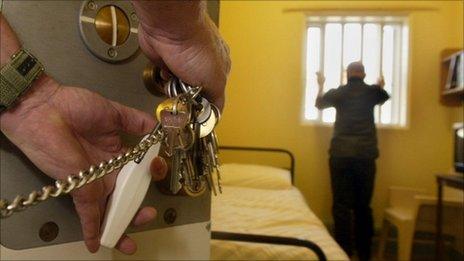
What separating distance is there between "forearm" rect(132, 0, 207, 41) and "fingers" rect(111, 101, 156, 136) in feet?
0.36

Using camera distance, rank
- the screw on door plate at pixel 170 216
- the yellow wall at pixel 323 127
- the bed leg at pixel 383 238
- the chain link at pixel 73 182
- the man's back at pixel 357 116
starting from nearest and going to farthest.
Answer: the chain link at pixel 73 182, the screw on door plate at pixel 170 216, the man's back at pixel 357 116, the bed leg at pixel 383 238, the yellow wall at pixel 323 127

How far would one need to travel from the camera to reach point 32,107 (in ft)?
0.83

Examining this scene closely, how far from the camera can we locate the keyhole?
0.34m

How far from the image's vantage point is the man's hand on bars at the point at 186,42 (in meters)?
0.21

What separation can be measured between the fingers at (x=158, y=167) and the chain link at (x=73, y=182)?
0.21ft

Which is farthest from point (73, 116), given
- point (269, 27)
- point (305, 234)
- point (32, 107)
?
point (269, 27)

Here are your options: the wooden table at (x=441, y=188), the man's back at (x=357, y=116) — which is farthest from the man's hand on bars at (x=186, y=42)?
the man's back at (x=357, y=116)

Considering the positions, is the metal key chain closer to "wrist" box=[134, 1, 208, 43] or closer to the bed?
"wrist" box=[134, 1, 208, 43]

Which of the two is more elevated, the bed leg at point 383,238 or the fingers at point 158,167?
the fingers at point 158,167

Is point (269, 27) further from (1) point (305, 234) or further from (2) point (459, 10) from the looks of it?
(1) point (305, 234)

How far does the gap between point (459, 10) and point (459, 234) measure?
1328mm

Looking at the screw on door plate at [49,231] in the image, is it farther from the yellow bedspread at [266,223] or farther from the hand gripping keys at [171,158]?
the yellow bedspread at [266,223]

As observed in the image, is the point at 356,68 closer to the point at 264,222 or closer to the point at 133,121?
the point at 264,222

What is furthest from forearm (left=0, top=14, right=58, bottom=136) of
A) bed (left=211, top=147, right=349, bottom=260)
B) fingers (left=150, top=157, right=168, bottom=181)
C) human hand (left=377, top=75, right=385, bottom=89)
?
human hand (left=377, top=75, right=385, bottom=89)
